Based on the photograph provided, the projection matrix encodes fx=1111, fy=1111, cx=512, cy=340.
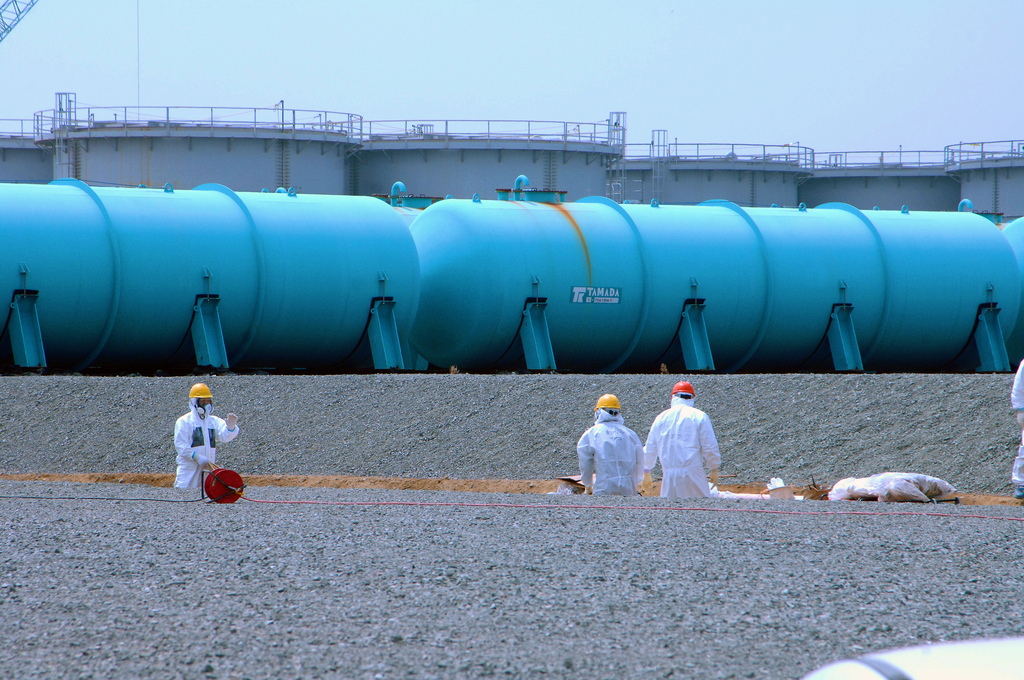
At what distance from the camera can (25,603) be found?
539 centimetres

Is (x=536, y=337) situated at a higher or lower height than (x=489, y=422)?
higher

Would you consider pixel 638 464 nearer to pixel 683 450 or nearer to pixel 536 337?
pixel 683 450

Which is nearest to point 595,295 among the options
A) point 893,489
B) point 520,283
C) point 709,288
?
point 520,283

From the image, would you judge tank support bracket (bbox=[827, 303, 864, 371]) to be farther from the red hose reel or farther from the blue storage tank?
the red hose reel

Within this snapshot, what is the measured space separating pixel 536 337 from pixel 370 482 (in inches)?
192

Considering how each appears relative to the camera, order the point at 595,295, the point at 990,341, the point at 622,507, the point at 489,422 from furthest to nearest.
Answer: the point at 990,341 → the point at 595,295 → the point at 489,422 → the point at 622,507

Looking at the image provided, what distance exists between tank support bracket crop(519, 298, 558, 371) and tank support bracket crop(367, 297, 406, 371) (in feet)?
6.08

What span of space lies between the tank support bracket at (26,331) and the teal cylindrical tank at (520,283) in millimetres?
5429

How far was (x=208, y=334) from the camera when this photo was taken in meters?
15.1

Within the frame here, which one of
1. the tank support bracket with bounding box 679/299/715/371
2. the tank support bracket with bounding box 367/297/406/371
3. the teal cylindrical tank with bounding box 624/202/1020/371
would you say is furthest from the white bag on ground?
the tank support bracket with bounding box 367/297/406/371

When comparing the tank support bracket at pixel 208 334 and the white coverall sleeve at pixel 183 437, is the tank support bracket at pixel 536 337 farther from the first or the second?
the white coverall sleeve at pixel 183 437

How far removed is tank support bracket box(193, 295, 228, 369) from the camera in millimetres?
15031

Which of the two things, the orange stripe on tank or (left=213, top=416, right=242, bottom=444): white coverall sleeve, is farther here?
the orange stripe on tank

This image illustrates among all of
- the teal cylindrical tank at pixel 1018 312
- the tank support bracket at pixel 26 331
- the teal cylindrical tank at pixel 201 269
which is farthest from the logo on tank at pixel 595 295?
the teal cylindrical tank at pixel 1018 312
